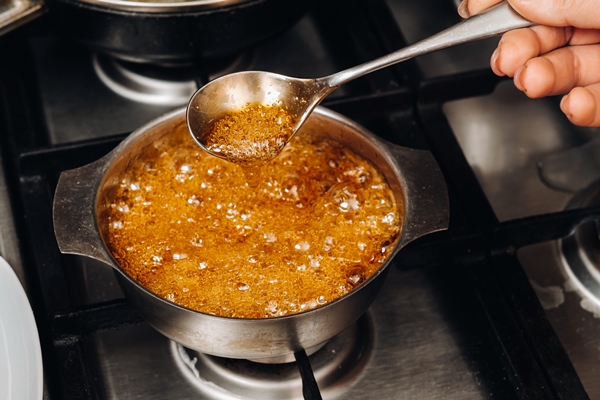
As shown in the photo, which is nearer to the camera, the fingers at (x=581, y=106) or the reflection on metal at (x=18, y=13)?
the fingers at (x=581, y=106)

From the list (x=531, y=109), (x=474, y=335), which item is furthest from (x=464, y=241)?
(x=531, y=109)

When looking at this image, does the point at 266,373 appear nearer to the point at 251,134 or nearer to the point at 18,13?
the point at 251,134

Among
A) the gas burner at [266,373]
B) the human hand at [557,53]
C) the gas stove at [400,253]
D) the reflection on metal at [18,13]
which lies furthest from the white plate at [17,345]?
the human hand at [557,53]

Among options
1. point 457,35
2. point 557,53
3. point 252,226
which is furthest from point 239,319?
point 557,53

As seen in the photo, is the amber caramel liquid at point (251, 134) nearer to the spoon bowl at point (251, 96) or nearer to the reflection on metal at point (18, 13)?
the spoon bowl at point (251, 96)

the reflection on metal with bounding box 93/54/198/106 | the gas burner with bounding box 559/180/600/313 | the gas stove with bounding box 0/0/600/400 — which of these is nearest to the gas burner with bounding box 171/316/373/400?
the gas stove with bounding box 0/0/600/400

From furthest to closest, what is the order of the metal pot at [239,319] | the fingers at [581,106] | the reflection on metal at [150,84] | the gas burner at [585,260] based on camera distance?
the reflection on metal at [150,84]
the gas burner at [585,260]
the fingers at [581,106]
the metal pot at [239,319]
